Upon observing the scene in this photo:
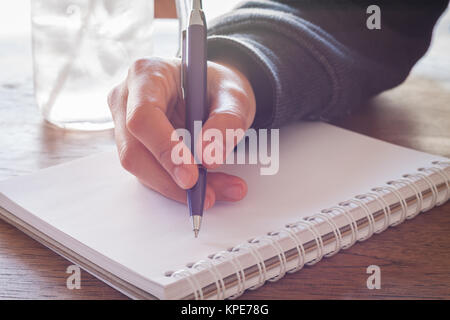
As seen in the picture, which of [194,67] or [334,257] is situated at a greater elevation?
[194,67]

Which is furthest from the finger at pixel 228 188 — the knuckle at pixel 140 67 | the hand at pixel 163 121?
the knuckle at pixel 140 67

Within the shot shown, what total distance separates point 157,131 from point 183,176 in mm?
43

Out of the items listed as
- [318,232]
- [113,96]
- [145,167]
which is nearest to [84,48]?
[113,96]

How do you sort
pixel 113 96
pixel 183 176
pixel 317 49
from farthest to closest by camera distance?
pixel 317 49 → pixel 113 96 → pixel 183 176

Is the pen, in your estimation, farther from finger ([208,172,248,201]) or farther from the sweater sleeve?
the sweater sleeve

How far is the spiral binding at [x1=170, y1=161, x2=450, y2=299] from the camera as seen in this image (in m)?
0.34

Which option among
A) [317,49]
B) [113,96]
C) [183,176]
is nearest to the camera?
[183,176]

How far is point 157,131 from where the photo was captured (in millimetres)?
412

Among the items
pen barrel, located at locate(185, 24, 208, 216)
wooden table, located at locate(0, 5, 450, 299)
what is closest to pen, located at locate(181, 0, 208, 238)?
pen barrel, located at locate(185, 24, 208, 216)

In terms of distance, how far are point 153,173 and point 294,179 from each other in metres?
0.13

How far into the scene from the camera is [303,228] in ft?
1.28

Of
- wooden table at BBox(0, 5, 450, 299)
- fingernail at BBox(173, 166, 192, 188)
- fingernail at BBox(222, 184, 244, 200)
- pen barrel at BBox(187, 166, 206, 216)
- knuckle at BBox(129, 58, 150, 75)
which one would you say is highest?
knuckle at BBox(129, 58, 150, 75)

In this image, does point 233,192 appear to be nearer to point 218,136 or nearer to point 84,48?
point 218,136

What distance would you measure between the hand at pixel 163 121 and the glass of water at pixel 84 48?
2.4 inches
